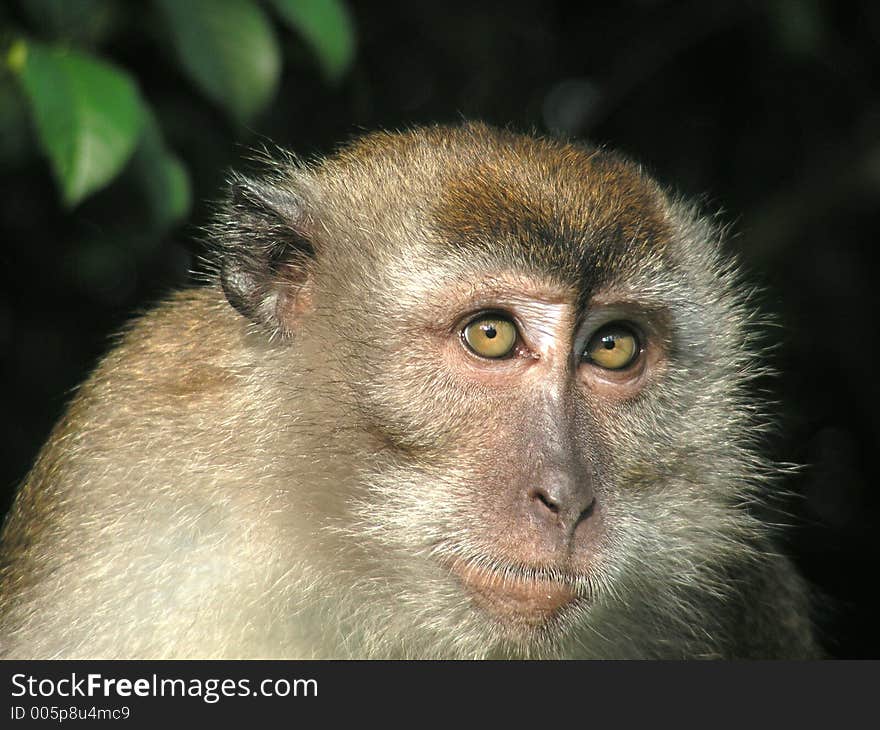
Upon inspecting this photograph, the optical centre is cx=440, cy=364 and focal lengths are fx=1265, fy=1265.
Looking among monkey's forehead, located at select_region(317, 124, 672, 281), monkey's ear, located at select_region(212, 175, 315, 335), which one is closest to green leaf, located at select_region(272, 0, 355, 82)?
monkey's forehead, located at select_region(317, 124, 672, 281)

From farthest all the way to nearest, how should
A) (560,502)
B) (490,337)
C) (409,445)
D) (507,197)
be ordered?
(507,197) < (490,337) < (409,445) < (560,502)

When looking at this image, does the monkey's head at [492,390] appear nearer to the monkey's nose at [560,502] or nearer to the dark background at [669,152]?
the monkey's nose at [560,502]

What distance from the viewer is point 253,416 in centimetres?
391

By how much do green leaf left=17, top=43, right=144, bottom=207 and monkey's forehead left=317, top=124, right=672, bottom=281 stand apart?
747 millimetres

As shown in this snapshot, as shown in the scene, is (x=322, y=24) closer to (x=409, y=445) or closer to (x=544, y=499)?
(x=409, y=445)

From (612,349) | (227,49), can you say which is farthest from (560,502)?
(227,49)

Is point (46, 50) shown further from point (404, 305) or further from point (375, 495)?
point (375, 495)

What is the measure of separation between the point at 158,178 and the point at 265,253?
26.7 inches

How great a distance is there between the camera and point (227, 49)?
4355 millimetres

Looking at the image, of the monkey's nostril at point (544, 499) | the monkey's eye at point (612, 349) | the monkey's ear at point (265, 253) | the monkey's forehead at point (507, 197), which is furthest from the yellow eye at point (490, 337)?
the monkey's ear at point (265, 253)

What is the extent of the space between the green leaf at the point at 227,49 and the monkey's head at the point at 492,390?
31cm

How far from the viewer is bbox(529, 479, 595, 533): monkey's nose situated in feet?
11.2

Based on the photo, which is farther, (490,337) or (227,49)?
(227,49)

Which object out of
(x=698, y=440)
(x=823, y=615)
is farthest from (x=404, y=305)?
(x=823, y=615)
